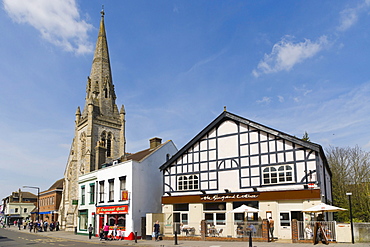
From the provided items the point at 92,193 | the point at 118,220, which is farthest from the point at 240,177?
the point at 92,193

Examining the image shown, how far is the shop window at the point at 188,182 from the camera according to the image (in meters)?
→ 26.3

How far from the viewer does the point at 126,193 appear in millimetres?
27703

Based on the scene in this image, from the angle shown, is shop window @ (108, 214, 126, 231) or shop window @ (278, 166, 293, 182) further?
shop window @ (108, 214, 126, 231)

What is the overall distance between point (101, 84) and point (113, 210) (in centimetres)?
3658

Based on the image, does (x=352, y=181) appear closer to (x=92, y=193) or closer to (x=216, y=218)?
(x=216, y=218)

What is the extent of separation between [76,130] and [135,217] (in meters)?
38.4

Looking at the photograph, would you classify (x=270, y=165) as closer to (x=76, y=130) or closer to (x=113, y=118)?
(x=113, y=118)

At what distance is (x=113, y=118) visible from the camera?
5997 cm

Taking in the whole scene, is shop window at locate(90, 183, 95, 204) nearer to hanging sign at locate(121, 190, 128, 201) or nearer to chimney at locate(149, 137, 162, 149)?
hanging sign at locate(121, 190, 128, 201)

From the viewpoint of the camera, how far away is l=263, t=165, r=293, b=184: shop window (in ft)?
71.5

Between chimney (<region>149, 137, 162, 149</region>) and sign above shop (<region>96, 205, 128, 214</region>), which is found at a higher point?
chimney (<region>149, 137, 162, 149</region>)

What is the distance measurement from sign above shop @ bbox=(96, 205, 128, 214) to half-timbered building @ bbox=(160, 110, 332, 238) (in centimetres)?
364

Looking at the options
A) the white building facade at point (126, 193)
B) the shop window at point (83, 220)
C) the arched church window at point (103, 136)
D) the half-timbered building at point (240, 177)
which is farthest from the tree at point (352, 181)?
the arched church window at point (103, 136)

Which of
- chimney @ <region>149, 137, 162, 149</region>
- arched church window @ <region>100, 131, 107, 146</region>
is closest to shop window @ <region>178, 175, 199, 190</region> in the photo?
chimney @ <region>149, 137, 162, 149</region>
